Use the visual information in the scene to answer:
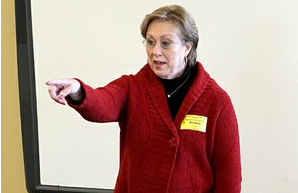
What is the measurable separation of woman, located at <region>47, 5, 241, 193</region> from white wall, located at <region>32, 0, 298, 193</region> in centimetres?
54

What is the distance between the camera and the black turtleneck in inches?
46.8

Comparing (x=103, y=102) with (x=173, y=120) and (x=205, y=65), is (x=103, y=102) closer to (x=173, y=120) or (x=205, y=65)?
(x=173, y=120)

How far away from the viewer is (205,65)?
172cm

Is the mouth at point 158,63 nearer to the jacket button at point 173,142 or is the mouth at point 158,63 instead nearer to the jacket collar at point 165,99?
the jacket collar at point 165,99

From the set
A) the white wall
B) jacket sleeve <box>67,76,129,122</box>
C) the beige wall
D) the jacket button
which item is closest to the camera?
jacket sleeve <box>67,76,129,122</box>

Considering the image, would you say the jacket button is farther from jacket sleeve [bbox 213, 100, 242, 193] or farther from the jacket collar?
jacket sleeve [bbox 213, 100, 242, 193]

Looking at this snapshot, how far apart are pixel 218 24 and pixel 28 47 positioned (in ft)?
3.07

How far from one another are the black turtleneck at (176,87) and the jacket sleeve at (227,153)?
14cm

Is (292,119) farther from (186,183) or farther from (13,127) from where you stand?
(13,127)

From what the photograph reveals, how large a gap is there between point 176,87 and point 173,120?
0.11 meters

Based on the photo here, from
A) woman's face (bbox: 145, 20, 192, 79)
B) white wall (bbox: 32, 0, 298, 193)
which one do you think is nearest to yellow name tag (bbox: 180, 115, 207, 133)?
woman's face (bbox: 145, 20, 192, 79)

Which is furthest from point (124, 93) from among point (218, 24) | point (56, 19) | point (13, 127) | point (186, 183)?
point (13, 127)

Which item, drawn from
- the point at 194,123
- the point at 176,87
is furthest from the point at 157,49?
the point at 194,123

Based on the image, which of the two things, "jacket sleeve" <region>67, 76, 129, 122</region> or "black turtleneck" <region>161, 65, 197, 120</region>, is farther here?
"black turtleneck" <region>161, 65, 197, 120</region>
